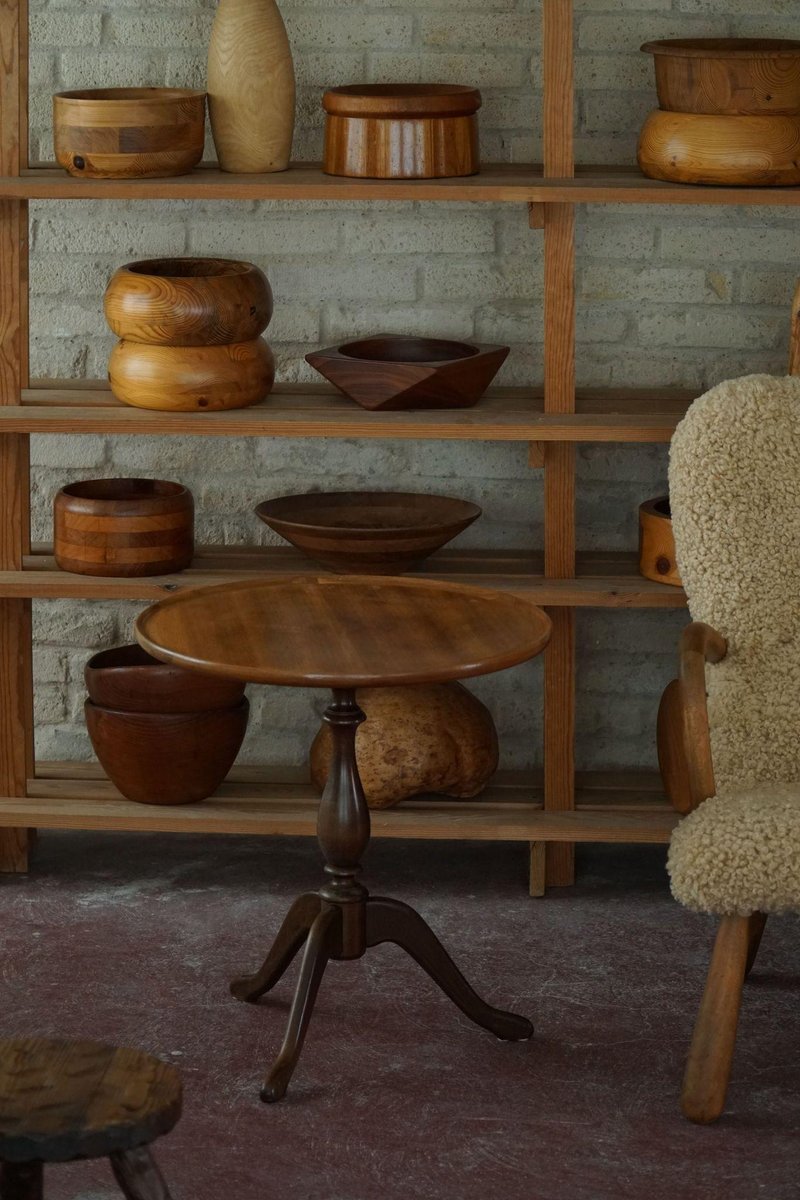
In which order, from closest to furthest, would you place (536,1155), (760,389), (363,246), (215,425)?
(536,1155) < (760,389) < (215,425) < (363,246)

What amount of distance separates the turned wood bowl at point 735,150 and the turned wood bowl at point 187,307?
0.77m

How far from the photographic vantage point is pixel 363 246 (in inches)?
134

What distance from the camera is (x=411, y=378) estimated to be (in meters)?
3.03

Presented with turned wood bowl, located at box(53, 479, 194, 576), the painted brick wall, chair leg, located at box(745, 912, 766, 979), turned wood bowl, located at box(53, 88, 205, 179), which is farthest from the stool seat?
the painted brick wall

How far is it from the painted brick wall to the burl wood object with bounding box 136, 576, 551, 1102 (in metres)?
0.84

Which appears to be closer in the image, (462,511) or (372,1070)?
(372,1070)

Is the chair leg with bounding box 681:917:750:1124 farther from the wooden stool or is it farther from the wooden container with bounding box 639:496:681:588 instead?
the wooden stool

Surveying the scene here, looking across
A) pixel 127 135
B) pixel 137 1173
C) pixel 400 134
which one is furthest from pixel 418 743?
pixel 137 1173

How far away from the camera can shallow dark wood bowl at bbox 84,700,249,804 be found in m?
3.11

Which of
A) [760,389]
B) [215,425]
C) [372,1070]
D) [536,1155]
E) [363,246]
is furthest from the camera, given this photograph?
[363,246]

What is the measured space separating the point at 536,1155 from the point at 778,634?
0.89 m

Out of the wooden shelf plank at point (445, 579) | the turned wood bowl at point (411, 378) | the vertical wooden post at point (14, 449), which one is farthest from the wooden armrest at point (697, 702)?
the vertical wooden post at point (14, 449)

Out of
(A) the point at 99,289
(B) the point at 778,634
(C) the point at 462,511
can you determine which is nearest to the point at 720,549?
(B) the point at 778,634

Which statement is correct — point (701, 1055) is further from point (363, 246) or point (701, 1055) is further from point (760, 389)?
point (363, 246)
